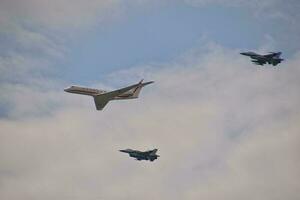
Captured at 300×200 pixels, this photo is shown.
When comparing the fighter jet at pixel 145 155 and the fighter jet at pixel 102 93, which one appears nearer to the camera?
the fighter jet at pixel 102 93

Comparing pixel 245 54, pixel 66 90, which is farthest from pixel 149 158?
pixel 245 54

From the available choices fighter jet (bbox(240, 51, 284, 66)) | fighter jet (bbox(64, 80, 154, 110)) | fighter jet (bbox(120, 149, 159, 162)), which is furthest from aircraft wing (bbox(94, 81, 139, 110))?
fighter jet (bbox(240, 51, 284, 66))

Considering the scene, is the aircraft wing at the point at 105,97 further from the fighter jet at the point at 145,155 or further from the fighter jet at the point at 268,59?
the fighter jet at the point at 268,59

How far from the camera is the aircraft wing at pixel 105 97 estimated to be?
500 feet

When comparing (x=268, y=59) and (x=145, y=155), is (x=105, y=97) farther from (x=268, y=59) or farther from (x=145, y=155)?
(x=268, y=59)

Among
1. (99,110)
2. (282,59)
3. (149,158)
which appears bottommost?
(149,158)

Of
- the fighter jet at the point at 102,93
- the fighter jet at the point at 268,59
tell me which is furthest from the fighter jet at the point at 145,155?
the fighter jet at the point at 268,59

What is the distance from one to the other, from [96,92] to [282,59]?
2321 inches

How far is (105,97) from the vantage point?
153750 mm

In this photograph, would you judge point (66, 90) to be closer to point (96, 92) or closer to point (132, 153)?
point (96, 92)

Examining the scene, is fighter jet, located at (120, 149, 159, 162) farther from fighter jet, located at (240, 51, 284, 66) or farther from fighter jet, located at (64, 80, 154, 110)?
fighter jet, located at (240, 51, 284, 66)

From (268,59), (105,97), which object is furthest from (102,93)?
(268,59)

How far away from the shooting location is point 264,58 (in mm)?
167875

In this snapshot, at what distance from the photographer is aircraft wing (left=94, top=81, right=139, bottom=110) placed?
500 feet
